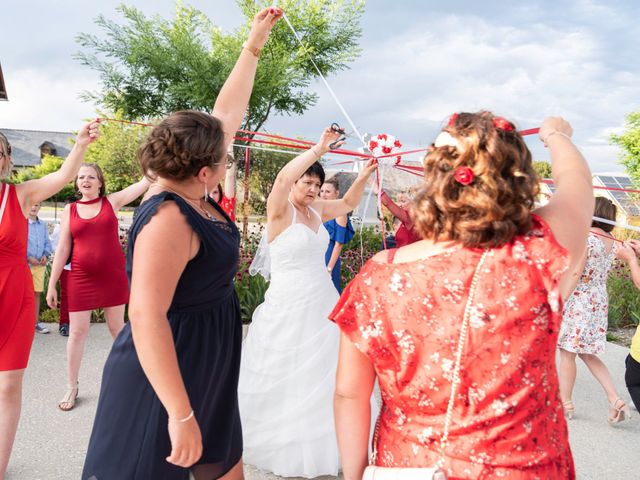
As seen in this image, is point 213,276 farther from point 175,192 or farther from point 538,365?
point 538,365

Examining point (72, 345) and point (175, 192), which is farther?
point (72, 345)

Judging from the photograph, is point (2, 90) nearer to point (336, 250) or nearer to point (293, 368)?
point (336, 250)

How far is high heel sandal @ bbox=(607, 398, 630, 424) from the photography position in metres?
4.48

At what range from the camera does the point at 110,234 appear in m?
4.76

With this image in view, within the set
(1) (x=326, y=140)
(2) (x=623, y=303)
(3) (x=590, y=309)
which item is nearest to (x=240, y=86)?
(1) (x=326, y=140)

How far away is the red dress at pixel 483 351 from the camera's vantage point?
122 cm

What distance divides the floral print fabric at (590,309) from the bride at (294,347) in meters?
2.45

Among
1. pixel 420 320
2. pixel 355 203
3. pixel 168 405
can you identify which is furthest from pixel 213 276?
pixel 355 203

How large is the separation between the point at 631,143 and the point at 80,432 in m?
43.3

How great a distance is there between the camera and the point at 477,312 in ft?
4.01

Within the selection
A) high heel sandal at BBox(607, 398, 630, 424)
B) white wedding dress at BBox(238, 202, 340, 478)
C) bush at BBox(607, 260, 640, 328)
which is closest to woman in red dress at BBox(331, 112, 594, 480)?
white wedding dress at BBox(238, 202, 340, 478)

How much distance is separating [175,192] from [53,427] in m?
3.30

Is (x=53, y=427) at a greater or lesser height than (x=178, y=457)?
lesser

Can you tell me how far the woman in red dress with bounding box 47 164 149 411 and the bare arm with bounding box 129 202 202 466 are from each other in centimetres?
316
